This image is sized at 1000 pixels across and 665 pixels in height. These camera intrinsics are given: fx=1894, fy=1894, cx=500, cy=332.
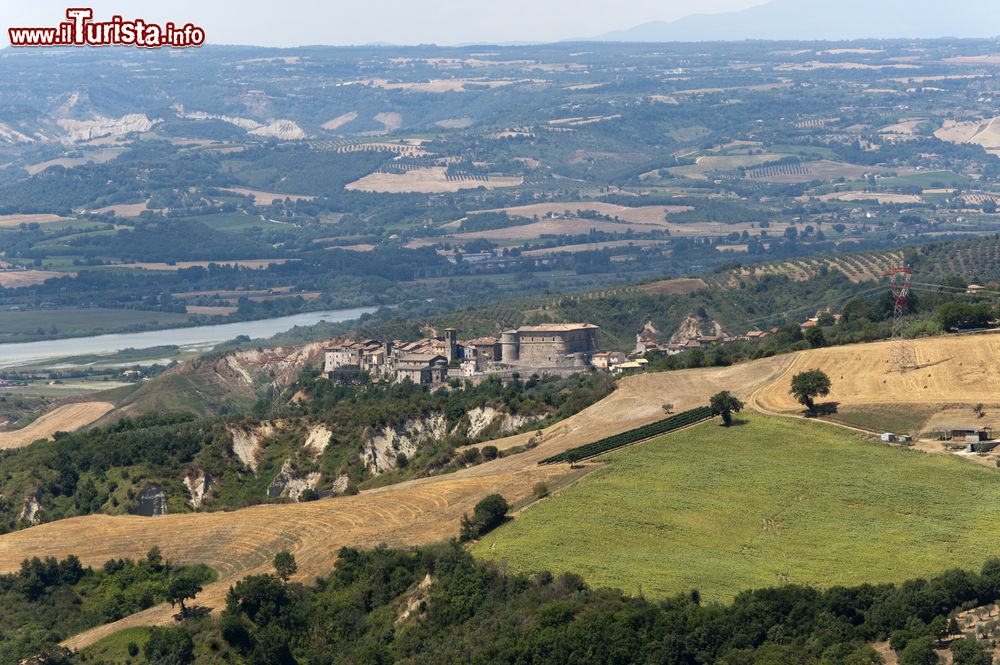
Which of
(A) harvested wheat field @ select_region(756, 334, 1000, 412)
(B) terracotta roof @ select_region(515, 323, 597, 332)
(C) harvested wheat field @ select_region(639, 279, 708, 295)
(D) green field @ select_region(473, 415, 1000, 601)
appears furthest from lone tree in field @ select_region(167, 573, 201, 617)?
(C) harvested wheat field @ select_region(639, 279, 708, 295)

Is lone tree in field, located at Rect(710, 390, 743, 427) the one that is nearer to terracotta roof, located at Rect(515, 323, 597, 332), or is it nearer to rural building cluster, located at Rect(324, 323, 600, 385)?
rural building cluster, located at Rect(324, 323, 600, 385)

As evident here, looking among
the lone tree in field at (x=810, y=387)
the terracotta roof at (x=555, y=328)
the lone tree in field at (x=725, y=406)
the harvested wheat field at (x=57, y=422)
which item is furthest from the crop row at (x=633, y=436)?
the harvested wheat field at (x=57, y=422)

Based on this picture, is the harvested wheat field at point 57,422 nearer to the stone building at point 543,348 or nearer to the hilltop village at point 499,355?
the hilltop village at point 499,355

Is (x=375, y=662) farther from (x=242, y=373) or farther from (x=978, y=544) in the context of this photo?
(x=242, y=373)

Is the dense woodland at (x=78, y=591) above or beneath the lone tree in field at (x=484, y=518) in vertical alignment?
beneath

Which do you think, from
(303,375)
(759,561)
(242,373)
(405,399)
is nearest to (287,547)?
(759,561)

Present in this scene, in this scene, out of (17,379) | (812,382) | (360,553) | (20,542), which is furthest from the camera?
(17,379)

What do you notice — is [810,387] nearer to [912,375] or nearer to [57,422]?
[912,375]
